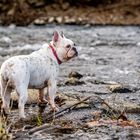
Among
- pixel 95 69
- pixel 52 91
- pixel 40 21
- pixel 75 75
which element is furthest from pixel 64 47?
pixel 40 21

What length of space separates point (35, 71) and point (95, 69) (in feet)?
20.9

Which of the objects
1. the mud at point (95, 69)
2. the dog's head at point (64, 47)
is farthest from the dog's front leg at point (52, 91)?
the dog's head at point (64, 47)

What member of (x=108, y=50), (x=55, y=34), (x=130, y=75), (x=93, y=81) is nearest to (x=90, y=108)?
(x=55, y=34)

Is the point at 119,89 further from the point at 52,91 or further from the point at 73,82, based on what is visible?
the point at 52,91

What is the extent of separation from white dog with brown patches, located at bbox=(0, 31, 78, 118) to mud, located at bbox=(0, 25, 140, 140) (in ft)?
1.20

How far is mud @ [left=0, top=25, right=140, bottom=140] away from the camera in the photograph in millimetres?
7152

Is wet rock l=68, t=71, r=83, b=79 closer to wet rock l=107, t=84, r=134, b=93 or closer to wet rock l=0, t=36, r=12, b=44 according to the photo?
wet rock l=107, t=84, r=134, b=93

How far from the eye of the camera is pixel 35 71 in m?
8.12

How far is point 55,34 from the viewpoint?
8.48m

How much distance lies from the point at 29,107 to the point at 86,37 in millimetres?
13567

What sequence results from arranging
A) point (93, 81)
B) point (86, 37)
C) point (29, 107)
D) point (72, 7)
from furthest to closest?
point (72, 7) → point (86, 37) → point (93, 81) → point (29, 107)

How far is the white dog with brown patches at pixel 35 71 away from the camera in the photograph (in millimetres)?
7684

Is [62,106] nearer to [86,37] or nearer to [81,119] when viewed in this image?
[81,119]

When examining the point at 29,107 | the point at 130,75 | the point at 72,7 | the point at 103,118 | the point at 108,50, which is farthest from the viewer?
the point at 72,7
